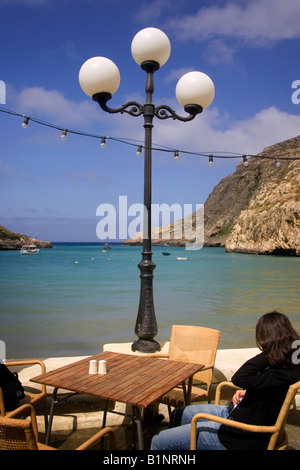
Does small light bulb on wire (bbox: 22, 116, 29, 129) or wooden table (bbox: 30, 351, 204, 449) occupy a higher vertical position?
small light bulb on wire (bbox: 22, 116, 29, 129)

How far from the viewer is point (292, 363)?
2.27 m

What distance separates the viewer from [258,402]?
2.25m

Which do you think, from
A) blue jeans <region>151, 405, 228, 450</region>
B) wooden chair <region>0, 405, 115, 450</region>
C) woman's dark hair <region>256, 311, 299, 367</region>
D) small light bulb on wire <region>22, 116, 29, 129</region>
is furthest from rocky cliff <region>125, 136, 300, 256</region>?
wooden chair <region>0, 405, 115, 450</region>

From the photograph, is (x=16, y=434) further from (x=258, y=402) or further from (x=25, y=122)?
(x=25, y=122)

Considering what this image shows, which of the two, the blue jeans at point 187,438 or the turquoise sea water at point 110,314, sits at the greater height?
the blue jeans at point 187,438

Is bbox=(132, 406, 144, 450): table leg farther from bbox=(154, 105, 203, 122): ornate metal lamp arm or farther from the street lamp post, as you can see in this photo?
bbox=(154, 105, 203, 122): ornate metal lamp arm

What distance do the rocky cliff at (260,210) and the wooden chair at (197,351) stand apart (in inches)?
727

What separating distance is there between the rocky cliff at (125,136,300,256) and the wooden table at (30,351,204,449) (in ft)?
63.3

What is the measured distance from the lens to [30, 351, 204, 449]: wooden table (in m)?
2.44

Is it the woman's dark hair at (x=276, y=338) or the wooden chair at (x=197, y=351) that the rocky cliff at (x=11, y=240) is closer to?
the wooden chair at (x=197, y=351)

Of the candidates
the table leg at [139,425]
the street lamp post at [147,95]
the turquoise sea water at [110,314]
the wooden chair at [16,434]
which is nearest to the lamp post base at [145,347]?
the street lamp post at [147,95]

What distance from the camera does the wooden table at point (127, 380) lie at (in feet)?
8.01

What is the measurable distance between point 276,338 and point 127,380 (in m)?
1.18
